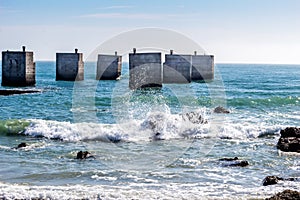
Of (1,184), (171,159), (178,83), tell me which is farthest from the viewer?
(178,83)

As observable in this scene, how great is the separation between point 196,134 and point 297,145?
18.0 ft

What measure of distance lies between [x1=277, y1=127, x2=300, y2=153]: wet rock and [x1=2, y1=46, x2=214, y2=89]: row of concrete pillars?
25581 mm

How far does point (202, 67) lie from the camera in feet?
195

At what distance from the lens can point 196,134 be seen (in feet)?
71.1

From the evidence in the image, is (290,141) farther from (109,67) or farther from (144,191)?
(109,67)

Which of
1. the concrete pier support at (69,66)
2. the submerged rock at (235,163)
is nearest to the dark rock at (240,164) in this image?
the submerged rock at (235,163)

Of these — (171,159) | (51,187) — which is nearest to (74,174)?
(51,187)

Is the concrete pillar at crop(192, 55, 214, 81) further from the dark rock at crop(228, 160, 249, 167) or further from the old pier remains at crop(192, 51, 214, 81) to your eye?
the dark rock at crop(228, 160, 249, 167)

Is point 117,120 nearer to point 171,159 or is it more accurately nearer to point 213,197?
point 171,159

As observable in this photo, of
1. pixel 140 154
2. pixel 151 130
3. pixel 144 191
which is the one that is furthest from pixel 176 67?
pixel 144 191

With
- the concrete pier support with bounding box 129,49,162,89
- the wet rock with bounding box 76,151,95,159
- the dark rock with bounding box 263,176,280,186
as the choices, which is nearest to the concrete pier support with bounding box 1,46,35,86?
the concrete pier support with bounding box 129,49,162,89

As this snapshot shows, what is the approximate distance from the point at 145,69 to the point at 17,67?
11.8m

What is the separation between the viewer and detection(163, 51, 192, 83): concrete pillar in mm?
49438

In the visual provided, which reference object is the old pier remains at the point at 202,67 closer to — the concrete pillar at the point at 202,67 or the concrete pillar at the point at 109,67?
the concrete pillar at the point at 202,67
